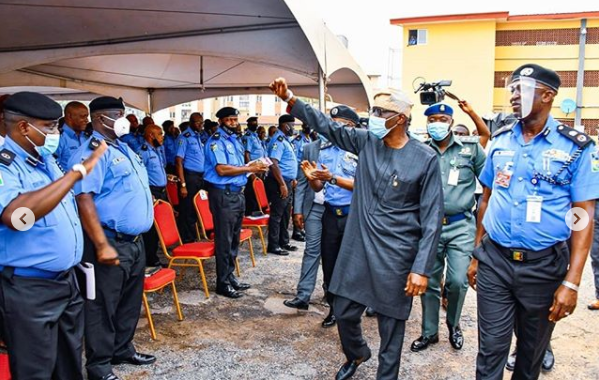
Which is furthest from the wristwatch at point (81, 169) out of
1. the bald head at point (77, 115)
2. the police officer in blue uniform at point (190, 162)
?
the police officer in blue uniform at point (190, 162)

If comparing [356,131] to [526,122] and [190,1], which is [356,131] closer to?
[526,122]

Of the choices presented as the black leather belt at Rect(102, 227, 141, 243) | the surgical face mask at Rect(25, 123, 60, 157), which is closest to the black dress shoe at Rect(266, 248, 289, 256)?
the black leather belt at Rect(102, 227, 141, 243)

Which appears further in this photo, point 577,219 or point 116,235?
point 116,235

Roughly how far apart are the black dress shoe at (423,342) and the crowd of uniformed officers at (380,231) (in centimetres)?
1

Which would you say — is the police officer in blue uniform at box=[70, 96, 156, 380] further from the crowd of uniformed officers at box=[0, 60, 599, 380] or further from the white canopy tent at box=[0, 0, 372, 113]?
the white canopy tent at box=[0, 0, 372, 113]

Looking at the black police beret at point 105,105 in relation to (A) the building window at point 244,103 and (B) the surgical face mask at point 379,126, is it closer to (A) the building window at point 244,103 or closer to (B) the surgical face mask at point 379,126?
(B) the surgical face mask at point 379,126

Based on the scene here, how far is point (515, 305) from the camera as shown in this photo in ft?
7.97

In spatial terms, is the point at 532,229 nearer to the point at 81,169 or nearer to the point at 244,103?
the point at 81,169

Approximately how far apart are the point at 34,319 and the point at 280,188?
462 cm

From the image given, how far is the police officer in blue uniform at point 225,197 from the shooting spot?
4656mm

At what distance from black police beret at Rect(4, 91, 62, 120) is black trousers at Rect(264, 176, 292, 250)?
451 centimetres

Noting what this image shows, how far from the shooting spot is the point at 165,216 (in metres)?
4.43

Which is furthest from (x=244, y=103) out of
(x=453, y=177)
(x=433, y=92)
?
(x=453, y=177)

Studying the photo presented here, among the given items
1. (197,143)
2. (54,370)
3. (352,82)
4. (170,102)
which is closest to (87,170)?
(54,370)
